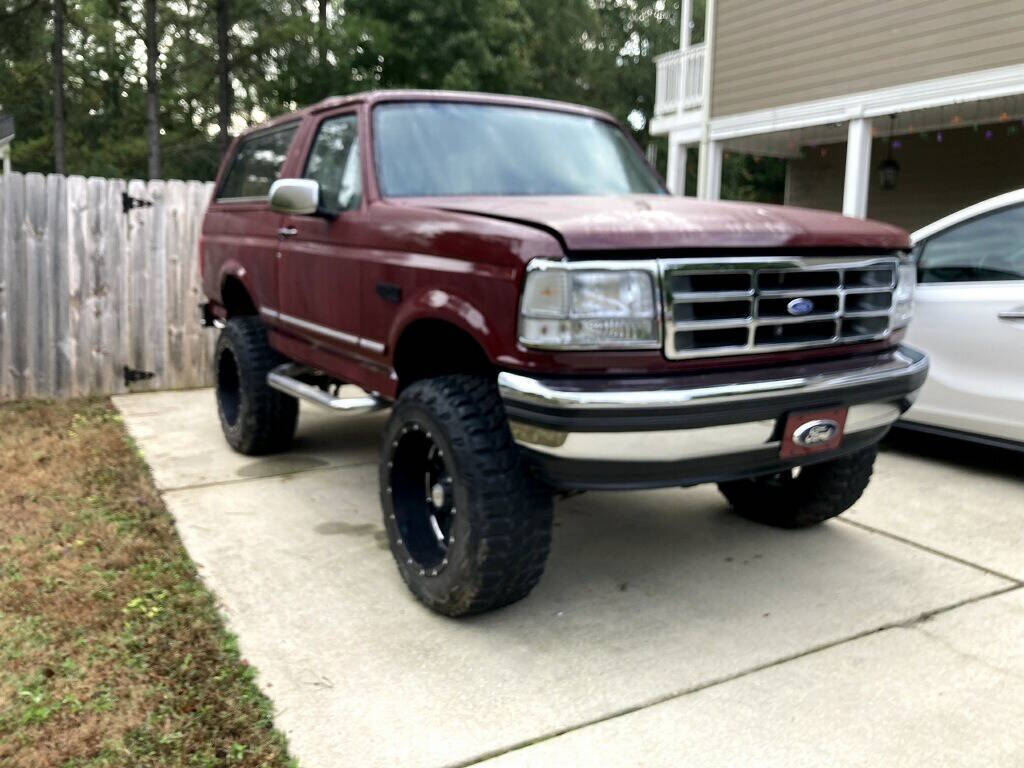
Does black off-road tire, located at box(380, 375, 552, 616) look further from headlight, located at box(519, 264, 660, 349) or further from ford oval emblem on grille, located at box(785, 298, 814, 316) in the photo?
ford oval emblem on grille, located at box(785, 298, 814, 316)

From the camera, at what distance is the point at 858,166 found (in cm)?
1097

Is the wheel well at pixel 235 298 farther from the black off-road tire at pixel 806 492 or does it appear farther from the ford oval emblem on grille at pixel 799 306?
the ford oval emblem on grille at pixel 799 306

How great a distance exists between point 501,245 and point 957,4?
9347mm

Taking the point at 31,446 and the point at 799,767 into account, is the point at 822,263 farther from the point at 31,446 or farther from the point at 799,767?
the point at 31,446

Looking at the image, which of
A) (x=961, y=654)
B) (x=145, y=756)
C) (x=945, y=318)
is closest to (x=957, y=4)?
(x=945, y=318)

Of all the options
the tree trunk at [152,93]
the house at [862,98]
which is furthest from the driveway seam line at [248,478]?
the tree trunk at [152,93]

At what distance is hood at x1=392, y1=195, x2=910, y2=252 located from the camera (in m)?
2.69

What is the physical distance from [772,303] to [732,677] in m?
1.23

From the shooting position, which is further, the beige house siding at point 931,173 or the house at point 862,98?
the beige house siding at point 931,173

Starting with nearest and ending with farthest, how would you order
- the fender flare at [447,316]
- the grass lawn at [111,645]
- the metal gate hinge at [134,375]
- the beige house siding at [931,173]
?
the grass lawn at [111,645]
the fender flare at [447,316]
the metal gate hinge at [134,375]
the beige house siding at [931,173]

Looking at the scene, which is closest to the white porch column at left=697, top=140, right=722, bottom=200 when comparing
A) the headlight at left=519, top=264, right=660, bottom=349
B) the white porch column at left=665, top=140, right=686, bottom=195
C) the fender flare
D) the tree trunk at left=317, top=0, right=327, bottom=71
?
the white porch column at left=665, top=140, right=686, bottom=195

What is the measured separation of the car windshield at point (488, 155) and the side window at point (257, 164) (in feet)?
3.88

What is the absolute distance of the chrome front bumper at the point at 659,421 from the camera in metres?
2.62

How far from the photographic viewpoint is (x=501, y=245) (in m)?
2.81
